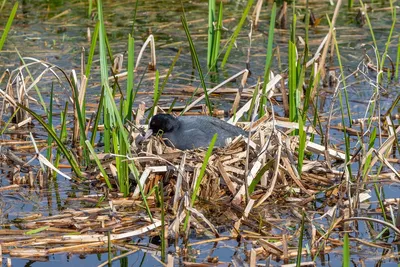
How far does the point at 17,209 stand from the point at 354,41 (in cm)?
500

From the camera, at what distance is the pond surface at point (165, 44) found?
23.3 ft

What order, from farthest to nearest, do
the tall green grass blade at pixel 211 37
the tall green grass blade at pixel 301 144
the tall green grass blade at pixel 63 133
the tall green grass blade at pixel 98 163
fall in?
the tall green grass blade at pixel 211 37 < the tall green grass blade at pixel 63 133 < the tall green grass blade at pixel 301 144 < the tall green grass blade at pixel 98 163

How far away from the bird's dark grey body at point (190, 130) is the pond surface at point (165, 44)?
2.23ft

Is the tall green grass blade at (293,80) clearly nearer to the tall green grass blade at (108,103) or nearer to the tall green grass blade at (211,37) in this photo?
the tall green grass blade at (108,103)

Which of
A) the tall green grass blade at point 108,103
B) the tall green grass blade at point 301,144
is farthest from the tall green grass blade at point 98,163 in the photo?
the tall green grass blade at point 301,144

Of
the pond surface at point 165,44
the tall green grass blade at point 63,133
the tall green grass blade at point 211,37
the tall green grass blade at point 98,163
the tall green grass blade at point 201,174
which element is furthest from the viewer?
the tall green grass blade at point 211,37

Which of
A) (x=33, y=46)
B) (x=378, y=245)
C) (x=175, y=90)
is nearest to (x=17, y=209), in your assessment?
(x=378, y=245)

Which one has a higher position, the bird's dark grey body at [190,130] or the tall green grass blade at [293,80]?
the tall green grass blade at [293,80]

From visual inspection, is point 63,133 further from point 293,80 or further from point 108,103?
point 293,80

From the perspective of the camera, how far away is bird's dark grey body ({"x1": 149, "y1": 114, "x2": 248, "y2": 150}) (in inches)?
232

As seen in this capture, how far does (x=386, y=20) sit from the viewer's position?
31.6ft

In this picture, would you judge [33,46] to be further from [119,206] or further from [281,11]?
[119,206]

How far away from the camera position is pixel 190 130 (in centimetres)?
595

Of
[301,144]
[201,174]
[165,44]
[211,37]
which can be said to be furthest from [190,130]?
[165,44]
